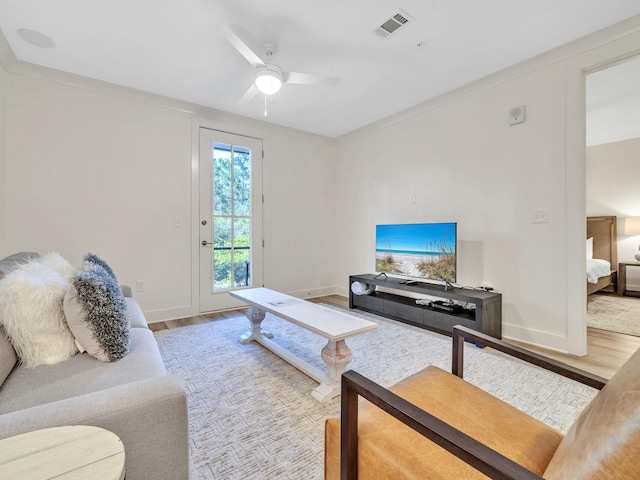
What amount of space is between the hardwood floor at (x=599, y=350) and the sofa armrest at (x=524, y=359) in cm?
160

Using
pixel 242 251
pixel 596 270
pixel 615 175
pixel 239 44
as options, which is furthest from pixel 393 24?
pixel 615 175

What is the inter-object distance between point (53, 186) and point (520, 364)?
4.29 meters

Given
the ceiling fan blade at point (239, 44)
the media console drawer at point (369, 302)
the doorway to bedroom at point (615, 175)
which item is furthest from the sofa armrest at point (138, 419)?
Result: the doorway to bedroom at point (615, 175)

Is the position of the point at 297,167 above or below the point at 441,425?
above

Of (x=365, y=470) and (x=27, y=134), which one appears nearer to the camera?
(x=365, y=470)

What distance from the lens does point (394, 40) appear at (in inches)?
93.0

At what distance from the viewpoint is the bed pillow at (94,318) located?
→ 1.27 meters

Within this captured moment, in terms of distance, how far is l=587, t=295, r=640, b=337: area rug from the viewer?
3.09m

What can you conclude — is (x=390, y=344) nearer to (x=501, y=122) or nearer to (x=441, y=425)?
(x=441, y=425)

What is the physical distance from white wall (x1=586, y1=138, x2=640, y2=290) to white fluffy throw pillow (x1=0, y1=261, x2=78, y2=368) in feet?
22.5

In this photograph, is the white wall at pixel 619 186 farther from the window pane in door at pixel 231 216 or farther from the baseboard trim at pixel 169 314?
the baseboard trim at pixel 169 314

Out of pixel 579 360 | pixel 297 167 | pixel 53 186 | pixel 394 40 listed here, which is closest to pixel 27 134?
pixel 53 186

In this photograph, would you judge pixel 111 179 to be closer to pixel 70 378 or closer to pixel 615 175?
pixel 70 378

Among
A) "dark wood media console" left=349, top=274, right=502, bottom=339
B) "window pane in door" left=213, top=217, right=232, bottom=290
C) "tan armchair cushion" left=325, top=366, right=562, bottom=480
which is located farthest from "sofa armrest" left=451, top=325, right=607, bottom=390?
"window pane in door" left=213, top=217, right=232, bottom=290
